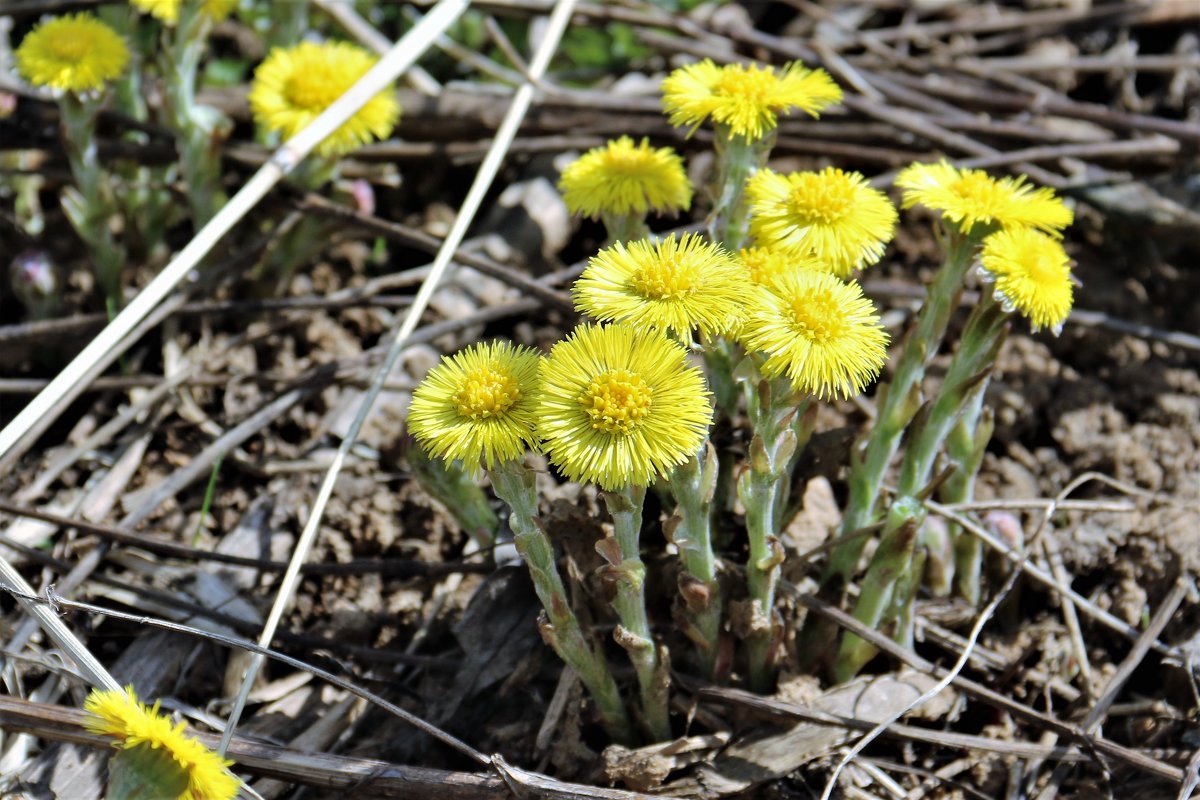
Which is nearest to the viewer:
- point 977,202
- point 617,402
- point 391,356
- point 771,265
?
point 617,402

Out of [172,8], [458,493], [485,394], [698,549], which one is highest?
[172,8]

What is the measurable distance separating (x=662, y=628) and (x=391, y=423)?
3.16 feet

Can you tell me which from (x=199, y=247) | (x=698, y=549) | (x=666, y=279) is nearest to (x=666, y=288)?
(x=666, y=279)

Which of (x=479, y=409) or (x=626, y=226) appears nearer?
(x=479, y=409)

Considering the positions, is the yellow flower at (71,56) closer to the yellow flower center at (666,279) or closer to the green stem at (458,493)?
the green stem at (458,493)

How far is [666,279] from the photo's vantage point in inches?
57.4

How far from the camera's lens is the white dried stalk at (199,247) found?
6.09 feet

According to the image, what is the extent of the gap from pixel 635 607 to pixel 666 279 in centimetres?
55

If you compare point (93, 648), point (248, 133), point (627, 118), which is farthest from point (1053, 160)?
point (93, 648)

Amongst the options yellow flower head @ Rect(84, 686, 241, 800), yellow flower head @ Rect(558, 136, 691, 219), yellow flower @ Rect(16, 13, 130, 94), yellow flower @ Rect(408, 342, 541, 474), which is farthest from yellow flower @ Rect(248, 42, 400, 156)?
yellow flower head @ Rect(84, 686, 241, 800)

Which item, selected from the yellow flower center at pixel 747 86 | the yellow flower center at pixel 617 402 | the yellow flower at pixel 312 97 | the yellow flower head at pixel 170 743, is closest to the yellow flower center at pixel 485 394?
the yellow flower center at pixel 617 402

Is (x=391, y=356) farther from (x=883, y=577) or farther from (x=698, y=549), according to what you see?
(x=883, y=577)

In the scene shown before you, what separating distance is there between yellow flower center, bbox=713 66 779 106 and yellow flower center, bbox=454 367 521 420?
707mm

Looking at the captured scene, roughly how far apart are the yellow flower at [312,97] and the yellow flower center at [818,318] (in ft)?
4.39
